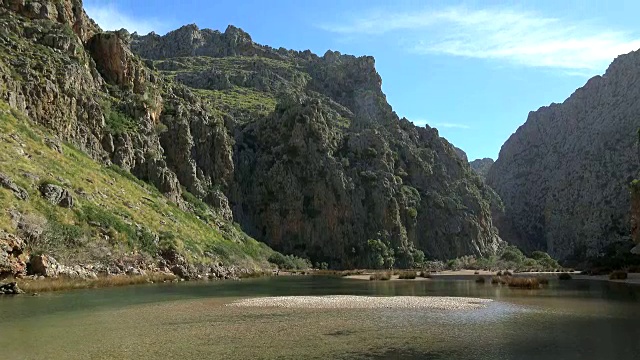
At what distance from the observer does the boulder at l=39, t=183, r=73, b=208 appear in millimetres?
60656

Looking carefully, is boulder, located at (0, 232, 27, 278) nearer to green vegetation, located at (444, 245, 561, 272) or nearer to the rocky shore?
the rocky shore

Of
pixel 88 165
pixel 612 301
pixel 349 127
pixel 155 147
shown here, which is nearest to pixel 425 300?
pixel 612 301

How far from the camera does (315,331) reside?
1009 inches

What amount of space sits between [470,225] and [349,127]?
5400 cm

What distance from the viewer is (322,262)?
491 feet

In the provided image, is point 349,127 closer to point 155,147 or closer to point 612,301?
point 155,147

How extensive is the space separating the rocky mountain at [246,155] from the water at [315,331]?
4661 cm

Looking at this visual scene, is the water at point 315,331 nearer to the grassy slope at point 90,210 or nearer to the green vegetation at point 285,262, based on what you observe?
the grassy slope at point 90,210

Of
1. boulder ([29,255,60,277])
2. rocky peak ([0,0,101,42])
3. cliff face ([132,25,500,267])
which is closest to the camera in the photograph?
boulder ([29,255,60,277])

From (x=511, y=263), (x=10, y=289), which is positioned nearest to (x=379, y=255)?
(x=511, y=263)

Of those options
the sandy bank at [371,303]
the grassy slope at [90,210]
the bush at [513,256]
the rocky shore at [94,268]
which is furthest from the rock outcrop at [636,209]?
the grassy slope at [90,210]

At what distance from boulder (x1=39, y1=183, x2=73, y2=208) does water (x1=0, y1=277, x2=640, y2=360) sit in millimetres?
25116

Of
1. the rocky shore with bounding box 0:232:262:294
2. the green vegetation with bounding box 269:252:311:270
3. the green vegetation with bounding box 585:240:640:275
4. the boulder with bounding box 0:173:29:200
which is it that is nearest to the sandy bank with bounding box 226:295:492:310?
the rocky shore with bounding box 0:232:262:294

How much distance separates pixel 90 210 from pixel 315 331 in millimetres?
49834
